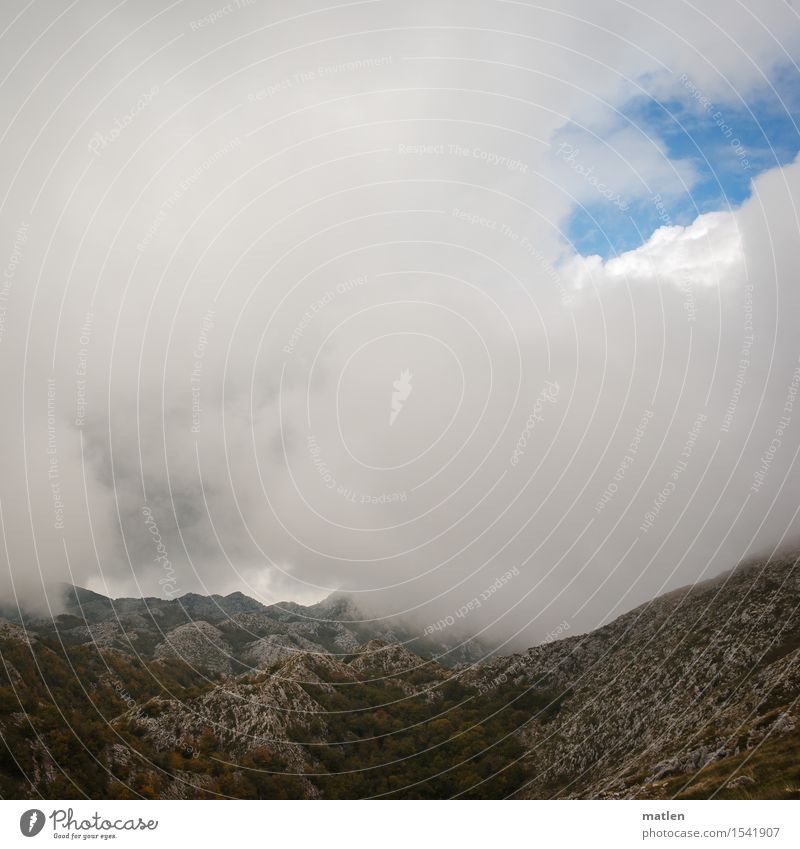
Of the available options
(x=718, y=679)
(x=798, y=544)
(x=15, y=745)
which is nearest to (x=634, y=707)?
(x=718, y=679)

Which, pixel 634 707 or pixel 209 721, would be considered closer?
pixel 634 707

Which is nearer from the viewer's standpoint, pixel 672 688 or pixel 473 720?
pixel 672 688

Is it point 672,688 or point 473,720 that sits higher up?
point 672,688

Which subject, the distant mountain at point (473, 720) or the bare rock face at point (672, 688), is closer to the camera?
the bare rock face at point (672, 688)

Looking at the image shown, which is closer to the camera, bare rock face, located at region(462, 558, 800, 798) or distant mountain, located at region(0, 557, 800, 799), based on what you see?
bare rock face, located at region(462, 558, 800, 798)
